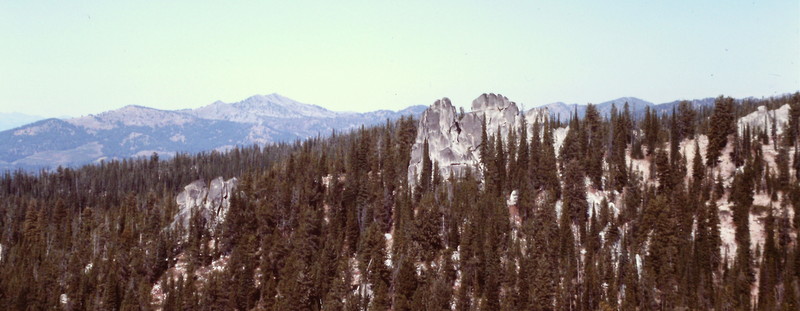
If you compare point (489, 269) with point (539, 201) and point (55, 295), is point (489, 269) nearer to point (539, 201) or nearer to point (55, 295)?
point (539, 201)

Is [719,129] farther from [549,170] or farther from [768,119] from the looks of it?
[549,170]

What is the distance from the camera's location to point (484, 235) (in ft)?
403

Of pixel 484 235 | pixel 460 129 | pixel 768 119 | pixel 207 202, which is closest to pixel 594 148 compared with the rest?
pixel 460 129

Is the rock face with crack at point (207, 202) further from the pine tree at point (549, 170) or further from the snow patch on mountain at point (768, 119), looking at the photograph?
the snow patch on mountain at point (768, 119)

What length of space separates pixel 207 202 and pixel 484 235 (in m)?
90.6

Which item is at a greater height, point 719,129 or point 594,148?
point 719,129

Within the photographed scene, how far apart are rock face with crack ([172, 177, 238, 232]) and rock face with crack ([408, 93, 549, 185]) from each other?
58.7 meters

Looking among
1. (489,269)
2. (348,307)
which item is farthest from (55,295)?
(489,269)

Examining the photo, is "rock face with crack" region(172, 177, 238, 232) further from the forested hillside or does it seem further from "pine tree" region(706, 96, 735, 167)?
"pine tree" region(706, 96, 735, 167)

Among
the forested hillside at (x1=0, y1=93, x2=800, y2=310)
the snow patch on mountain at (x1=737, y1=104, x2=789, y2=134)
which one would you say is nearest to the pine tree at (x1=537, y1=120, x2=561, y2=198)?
the forested hillside at (x1=0, y1=93, x2=800, y2=310)

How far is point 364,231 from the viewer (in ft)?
447

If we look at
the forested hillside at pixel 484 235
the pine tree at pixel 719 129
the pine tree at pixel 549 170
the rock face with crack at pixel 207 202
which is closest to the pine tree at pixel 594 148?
the forested hillside at pixel 484 235

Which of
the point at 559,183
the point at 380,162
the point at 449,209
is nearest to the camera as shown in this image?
the point at 449,209

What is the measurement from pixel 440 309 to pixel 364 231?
4007 centimetres
